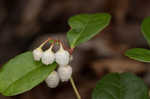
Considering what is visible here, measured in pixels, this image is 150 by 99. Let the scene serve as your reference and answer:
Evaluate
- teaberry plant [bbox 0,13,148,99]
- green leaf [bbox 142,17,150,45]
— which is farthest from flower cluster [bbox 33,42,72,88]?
green leaf [bbox 142,17,150,45]

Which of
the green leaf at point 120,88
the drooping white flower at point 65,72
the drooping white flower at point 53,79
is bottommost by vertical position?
the green leaf at point 120,88

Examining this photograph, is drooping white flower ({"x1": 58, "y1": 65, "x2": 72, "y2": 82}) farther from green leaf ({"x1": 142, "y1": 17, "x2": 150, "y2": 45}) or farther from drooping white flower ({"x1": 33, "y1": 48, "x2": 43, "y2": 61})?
green leaf ({"x1": 142, "y1": 17, "x2": 150, "y2": 45})

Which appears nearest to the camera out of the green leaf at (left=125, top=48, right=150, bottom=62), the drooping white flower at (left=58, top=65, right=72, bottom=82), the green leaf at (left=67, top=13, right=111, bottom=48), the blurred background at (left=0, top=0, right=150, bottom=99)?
the green leaf at (left=125, top=48, right=150, bottom=62)

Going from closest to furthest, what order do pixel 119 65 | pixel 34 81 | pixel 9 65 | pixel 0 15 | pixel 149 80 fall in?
pixel 34 81
pixel 9 65
pixel 149 80
pixel 119 65
pixel 0 15

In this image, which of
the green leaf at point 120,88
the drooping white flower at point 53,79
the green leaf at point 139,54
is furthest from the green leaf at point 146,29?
the drooping white flower at point 53,79

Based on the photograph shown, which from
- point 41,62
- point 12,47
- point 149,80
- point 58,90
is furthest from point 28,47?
point 41,62

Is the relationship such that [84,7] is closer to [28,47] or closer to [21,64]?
[28,47]

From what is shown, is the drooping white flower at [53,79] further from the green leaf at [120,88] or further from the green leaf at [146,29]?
the green leaf at [146,29]

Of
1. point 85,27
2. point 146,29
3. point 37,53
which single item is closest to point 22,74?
point 37,53
